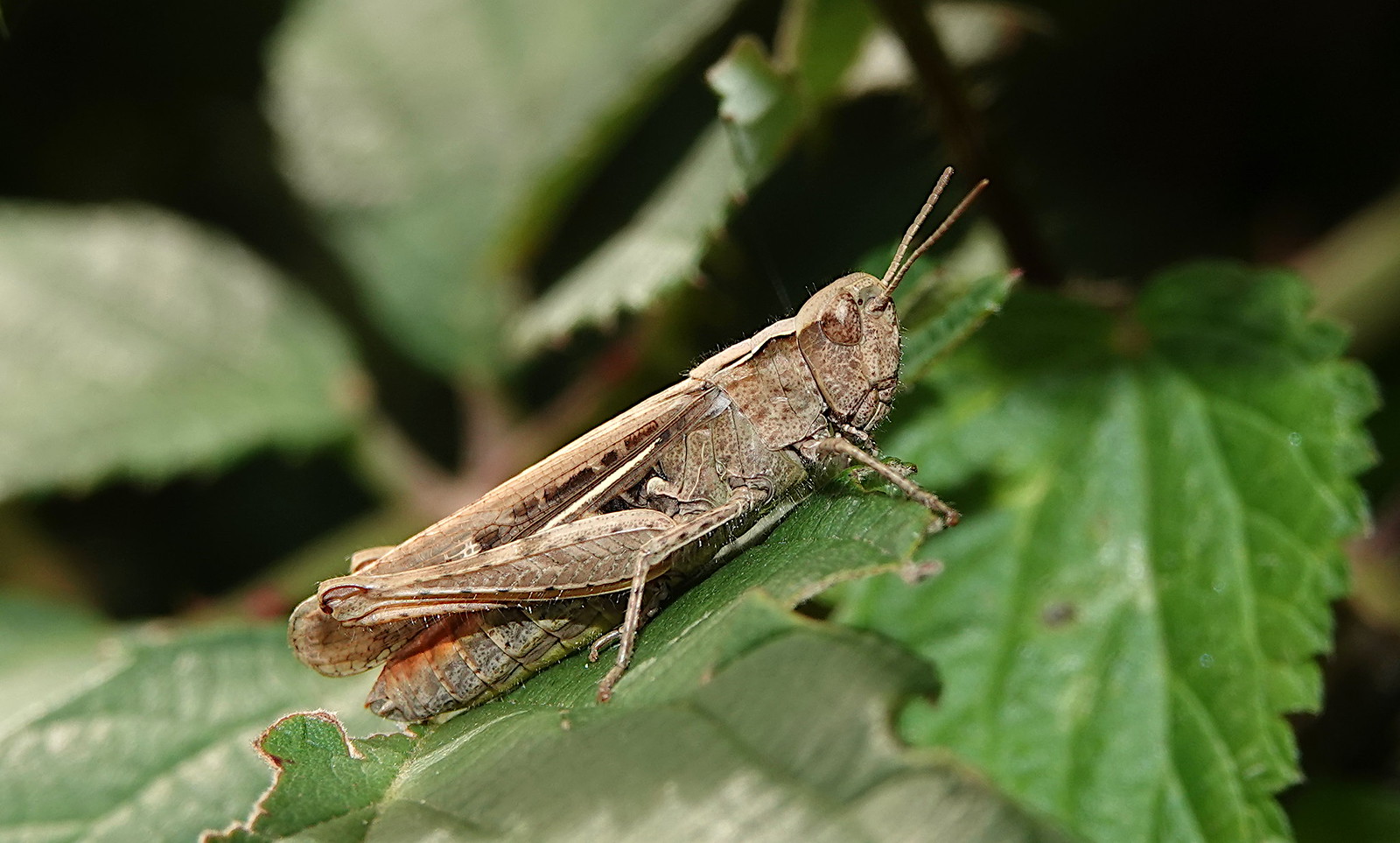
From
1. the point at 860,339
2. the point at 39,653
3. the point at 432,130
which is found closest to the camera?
the point at 860,339

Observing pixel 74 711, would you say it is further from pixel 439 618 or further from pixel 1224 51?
pixel 1224 51

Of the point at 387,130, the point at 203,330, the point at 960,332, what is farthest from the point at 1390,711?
the point at 203,330

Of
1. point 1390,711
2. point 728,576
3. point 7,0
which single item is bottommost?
point 1390,711

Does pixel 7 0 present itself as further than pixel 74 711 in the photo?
No

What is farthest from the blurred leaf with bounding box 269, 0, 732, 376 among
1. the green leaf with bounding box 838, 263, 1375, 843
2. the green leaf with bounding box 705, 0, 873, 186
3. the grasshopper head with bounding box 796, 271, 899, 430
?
the green leaf with bounding box 838, 263, 1375, 843

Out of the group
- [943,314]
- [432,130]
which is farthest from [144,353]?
[943,314]

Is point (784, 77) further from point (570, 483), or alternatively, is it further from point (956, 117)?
point (570, 483)

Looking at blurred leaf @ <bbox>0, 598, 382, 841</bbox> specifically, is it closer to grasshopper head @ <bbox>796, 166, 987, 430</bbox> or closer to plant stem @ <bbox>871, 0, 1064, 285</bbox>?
grasshopper head @ <bbox>796, 166, 987, 430</bbox>
